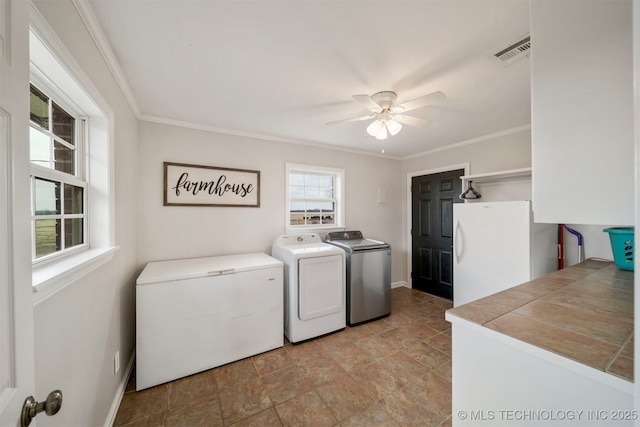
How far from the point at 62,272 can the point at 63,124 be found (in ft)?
2.94

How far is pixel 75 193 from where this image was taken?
1.38 metres

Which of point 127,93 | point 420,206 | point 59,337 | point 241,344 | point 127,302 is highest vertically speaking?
point 127,93

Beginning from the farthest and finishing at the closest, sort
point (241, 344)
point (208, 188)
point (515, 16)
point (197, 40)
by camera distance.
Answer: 1. point (208, 188)
2. point (241, 344)
3. point (197, 40)
4. point (515, 16)

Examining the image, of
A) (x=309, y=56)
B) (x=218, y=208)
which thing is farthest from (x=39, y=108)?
(x=218, y=208)

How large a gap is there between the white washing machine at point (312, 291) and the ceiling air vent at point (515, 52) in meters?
2.09

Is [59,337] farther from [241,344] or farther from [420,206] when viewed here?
[420,206]

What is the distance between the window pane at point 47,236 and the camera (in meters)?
1.03

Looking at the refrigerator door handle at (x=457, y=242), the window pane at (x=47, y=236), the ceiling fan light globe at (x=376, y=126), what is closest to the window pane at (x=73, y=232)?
the window pane at (x=47, y=236)

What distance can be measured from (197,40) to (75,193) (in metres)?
1.13

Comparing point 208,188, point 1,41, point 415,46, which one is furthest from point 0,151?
point 208,188

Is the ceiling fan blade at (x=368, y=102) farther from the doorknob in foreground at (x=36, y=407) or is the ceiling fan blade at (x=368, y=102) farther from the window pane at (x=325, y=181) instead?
the doorknob in foreground at (x=36, y=407)

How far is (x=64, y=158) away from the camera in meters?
1.29

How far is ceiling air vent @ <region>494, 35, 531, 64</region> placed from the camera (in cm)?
138

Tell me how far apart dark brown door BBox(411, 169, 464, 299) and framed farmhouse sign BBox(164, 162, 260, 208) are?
2.63 metres
